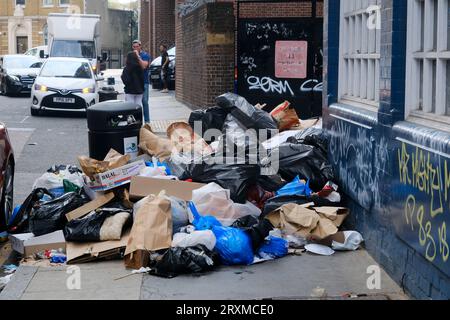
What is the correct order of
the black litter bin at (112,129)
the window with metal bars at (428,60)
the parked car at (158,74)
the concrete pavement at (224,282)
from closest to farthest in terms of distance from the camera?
1. the window with metal bars at (428,60)
2. the concrete pavement at (224,282)
3. the black litter bin at (112,129)
4. the parked car at (158,74)

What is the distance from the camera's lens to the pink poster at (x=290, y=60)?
15539mm

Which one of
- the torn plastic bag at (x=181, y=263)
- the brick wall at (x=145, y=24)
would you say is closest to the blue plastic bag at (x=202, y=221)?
the torn plastic bag at (x=181, y=263)

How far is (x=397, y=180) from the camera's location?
19.8 feet

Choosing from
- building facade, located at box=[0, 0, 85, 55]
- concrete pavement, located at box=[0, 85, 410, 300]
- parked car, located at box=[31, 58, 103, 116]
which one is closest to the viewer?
concrete pavement, located at box=[0, 85, 410, 300]

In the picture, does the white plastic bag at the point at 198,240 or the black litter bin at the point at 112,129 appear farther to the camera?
the black litter bin at the point at 112,129

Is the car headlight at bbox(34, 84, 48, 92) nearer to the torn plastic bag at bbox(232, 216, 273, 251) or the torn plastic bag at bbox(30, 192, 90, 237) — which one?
the torn plastic bag at bbox(30, 192, 90, 237)

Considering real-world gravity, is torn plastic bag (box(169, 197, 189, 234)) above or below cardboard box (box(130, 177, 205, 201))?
below

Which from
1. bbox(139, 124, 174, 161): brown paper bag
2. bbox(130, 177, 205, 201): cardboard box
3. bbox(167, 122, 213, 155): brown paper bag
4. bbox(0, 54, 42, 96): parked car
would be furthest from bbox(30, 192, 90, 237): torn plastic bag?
bbox(0, 54, 42, 96): parked car

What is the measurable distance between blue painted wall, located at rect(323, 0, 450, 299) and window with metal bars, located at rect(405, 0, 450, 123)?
10cm

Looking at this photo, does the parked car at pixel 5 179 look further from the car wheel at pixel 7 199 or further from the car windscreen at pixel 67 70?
the car windscreen at pixel 67 70

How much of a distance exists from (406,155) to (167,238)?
232 centimetres

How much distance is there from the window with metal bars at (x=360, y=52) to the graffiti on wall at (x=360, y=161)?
333mm

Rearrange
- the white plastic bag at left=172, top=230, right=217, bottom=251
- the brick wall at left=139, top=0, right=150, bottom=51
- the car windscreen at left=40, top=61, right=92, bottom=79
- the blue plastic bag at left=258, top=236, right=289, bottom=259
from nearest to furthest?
the white plastic bag at left=172, top=230, right=217, bottom=251 < the blue plastic bag at left=258, top=236, right=289, bottom=259 < the car windscreen at left=40, top=61, right=92, bottom=79 < the brick wall at left=139, top=0, right=150, bottom=51

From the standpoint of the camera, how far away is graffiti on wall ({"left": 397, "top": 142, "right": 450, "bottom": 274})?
16.3 feet
